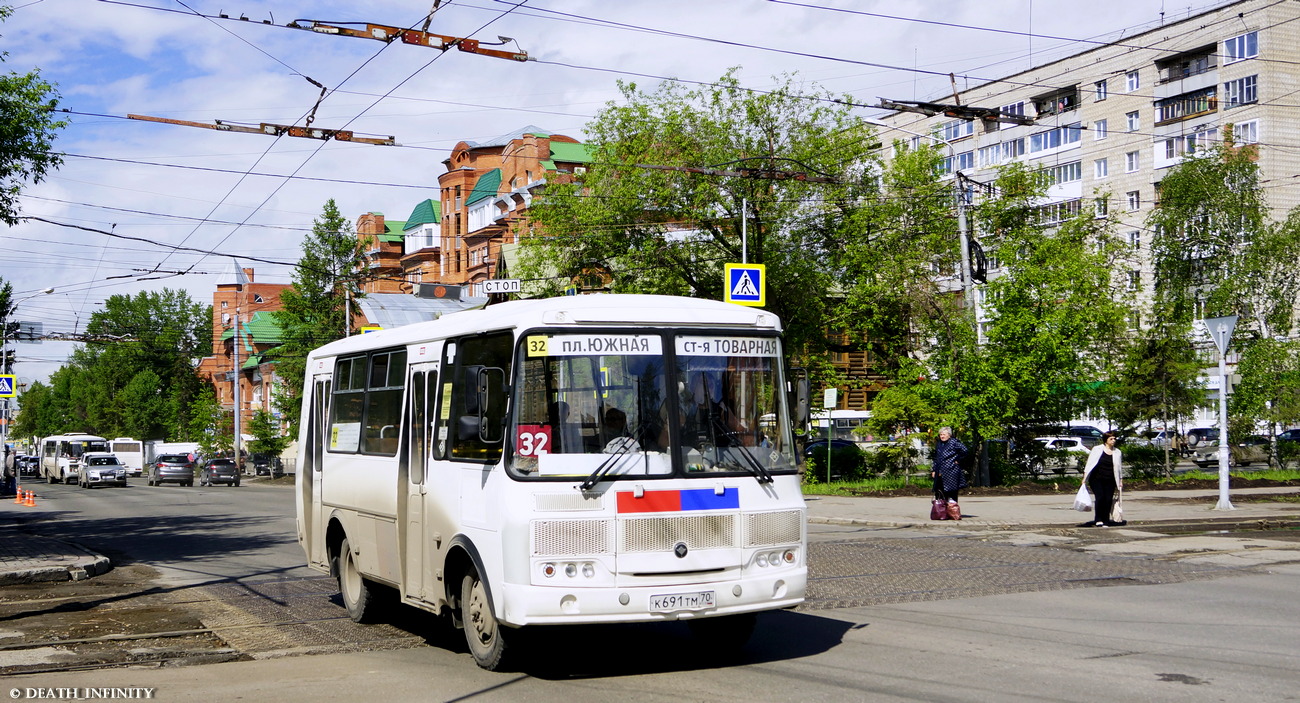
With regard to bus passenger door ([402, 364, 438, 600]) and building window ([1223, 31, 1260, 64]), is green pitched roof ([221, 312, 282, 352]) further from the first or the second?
bus passenger door ([402, 364, 438, 600])

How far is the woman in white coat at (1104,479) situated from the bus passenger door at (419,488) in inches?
537

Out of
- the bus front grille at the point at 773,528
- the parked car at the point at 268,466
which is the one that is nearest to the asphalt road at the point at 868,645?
the bus front grille at the point at 773,528

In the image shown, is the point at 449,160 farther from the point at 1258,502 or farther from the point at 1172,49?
the point at 1258,502

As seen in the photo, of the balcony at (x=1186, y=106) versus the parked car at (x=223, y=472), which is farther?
the balcony at (x=1186, y=106)

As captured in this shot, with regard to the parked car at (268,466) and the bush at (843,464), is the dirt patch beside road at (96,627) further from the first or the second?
the parked car at (268,466)

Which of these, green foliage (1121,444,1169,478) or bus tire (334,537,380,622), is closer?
bus tire (334,537,380,622)

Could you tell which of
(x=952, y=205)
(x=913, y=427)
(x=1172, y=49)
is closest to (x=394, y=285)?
(x=1172, y=49)

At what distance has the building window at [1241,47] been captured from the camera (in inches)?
2404

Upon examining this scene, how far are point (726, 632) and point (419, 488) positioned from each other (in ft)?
8.57

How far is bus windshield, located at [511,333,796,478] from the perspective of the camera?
827 centimetres

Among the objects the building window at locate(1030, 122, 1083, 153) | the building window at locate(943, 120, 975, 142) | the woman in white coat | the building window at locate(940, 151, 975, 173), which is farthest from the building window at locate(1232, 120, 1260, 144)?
the woman in white coat

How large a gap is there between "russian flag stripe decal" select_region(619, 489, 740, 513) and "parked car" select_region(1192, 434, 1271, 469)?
115 ft

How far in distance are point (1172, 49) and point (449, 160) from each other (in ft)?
174

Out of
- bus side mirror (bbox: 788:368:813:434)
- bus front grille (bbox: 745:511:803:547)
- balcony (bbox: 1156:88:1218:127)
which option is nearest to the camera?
bus front grille (bbox: 745:511:803:547)
